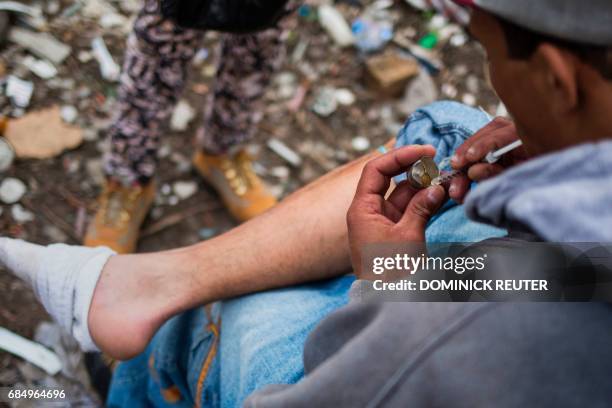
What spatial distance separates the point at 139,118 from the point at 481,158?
3.82 feet

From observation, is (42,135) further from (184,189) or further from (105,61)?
(184,189)

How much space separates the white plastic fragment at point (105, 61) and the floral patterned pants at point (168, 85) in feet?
1.92

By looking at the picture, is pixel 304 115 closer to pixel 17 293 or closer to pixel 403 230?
A: pixel 17 293

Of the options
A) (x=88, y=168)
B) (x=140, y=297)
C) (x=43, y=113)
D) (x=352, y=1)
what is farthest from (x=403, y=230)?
(x=352, y=1)

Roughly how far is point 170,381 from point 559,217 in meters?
1.07

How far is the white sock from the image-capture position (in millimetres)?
1307

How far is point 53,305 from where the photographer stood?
1322 millimetres

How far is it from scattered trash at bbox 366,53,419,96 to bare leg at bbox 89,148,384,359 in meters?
1.35

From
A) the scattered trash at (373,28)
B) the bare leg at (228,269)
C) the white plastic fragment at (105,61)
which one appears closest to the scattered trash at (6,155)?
the white plastic fragment at (105,61)

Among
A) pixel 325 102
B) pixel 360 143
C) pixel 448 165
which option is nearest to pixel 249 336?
pixel 448 165

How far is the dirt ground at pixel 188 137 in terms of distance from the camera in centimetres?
205

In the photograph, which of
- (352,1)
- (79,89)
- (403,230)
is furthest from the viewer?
(352,1)

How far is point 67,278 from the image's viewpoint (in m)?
1.31

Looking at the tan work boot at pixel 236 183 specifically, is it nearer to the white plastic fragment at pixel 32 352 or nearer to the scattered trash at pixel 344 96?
the scattered trash at pixel 344 96
